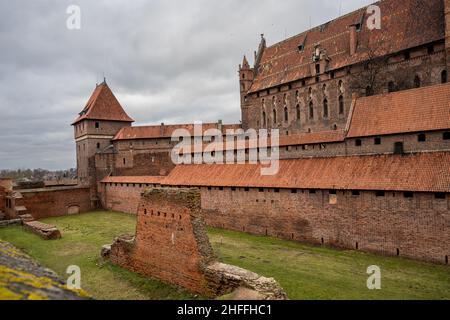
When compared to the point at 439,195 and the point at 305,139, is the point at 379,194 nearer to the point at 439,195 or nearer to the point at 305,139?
the point at 439,195

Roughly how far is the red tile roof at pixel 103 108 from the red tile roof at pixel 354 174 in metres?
19.1

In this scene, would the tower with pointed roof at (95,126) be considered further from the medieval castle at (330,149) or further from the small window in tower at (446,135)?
the small window in tower at (446,135)

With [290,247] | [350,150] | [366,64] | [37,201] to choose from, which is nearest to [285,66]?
[366,64]

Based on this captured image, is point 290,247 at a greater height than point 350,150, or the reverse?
point 350,150

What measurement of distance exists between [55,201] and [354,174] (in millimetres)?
27975

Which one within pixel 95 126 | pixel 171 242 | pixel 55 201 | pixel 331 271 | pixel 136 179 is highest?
pixel 95 126

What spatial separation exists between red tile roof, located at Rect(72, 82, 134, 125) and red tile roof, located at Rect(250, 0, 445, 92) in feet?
53.5

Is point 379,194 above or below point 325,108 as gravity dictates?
below

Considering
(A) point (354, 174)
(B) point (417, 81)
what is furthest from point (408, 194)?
(B) point (417, 81)

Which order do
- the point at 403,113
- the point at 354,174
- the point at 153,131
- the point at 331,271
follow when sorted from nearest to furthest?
the point at 331,271
the point at 354,174
the point at 403,113
the point at 153,131

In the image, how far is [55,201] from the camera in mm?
33094

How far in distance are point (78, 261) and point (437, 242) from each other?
1641 centimetres

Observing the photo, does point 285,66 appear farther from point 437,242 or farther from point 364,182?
point 437,242

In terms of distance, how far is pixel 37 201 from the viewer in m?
31.8
